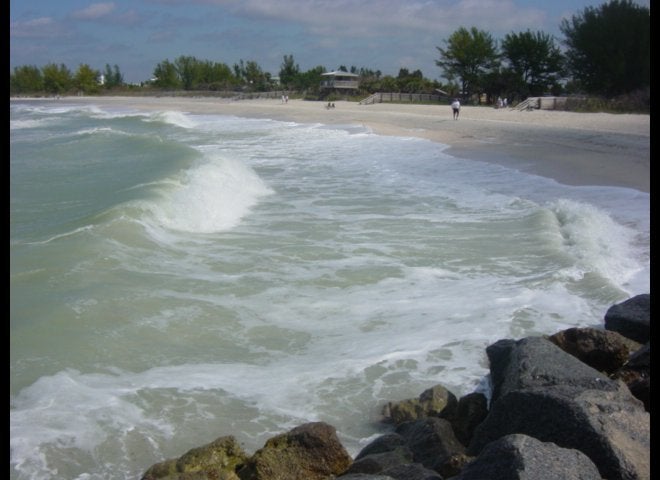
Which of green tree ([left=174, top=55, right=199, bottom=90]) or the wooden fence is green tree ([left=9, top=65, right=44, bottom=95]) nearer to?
green tree ([left=174, top=55, right=199, bottom=90])

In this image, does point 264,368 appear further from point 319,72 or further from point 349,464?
point 319,72

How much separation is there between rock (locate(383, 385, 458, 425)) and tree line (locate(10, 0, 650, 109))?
2.47 meters

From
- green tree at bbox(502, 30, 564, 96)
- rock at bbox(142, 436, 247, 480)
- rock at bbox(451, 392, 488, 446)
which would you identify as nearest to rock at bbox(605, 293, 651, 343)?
rock at bbox(451, 392, 488, 446)

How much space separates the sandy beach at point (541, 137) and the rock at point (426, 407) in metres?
4.64

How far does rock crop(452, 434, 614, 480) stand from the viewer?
9.40 ft

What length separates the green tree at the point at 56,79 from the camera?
9900cm

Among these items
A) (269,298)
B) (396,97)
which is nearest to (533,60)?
(396,97)

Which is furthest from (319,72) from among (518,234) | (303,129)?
(518,234)

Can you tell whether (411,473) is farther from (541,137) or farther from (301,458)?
(541,137)

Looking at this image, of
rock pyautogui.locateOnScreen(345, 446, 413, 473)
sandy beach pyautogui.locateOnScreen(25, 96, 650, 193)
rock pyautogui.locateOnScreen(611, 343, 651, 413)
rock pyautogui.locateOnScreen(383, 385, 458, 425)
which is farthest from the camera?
sandy beach pyautogui.locateOnScreen(25, 96, 650, 193)

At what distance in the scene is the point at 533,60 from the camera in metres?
43.9

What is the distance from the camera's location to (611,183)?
15.3 metres

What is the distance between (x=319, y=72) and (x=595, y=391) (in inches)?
2881

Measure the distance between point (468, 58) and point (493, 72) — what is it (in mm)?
3326
